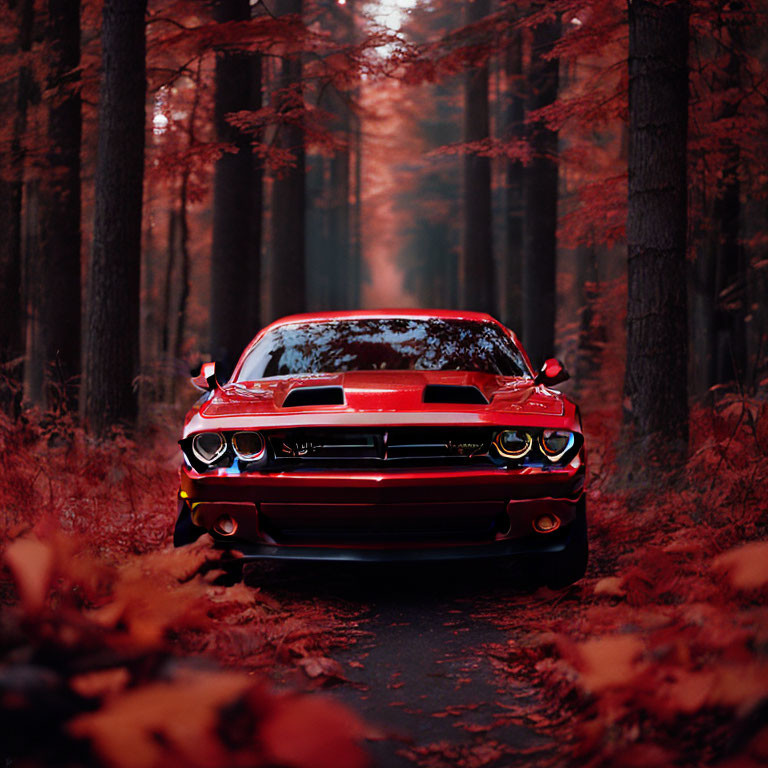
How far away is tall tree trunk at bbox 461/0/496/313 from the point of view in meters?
20.7

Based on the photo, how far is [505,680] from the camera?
3.39 metres

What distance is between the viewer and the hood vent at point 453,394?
14.7 feet

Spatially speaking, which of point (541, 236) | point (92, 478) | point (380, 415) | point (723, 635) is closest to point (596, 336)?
point (541, 236)

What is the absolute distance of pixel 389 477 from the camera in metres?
4.10

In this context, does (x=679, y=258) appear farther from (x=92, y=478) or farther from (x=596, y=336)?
(x=596, y=336)

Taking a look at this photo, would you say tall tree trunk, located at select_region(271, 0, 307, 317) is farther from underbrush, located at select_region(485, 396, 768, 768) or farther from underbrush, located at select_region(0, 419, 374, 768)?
underbrush, located at select_region(0, 419, 374, 768)

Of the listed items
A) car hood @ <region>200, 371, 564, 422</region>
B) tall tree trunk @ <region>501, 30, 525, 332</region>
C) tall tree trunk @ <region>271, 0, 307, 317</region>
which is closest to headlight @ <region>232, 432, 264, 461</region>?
car hood @ <region>200, 371, 564, 422</region>

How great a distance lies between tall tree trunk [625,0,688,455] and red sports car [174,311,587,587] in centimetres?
297

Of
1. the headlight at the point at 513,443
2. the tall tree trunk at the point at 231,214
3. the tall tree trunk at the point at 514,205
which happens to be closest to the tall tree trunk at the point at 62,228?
the tall tree trunk at the point at 231,214

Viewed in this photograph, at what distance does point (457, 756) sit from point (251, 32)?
10.2 meters

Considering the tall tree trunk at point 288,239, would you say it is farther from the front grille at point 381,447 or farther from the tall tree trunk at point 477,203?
the front grille at point 381,447

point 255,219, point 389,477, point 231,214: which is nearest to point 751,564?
point 389,477

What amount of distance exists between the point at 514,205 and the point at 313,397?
1648 centimetres

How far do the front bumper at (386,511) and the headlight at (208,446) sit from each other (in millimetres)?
127
